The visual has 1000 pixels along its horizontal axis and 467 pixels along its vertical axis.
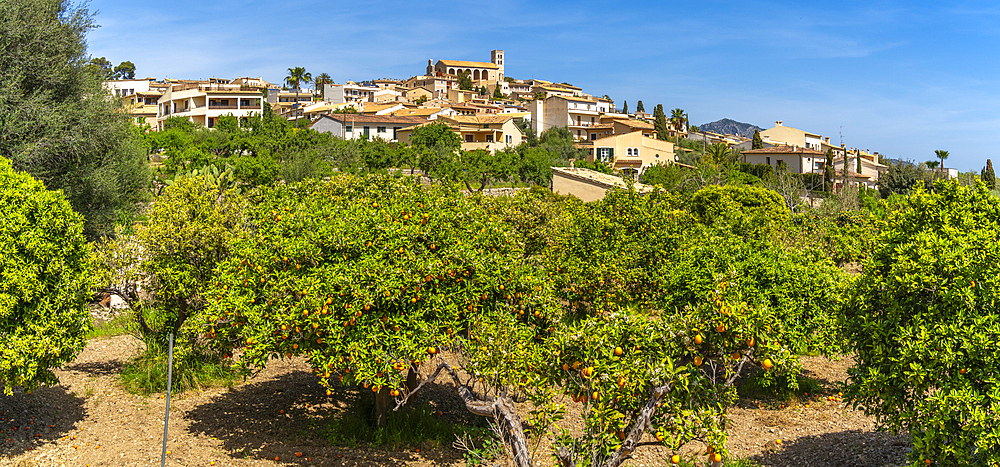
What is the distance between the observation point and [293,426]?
13.2 meters

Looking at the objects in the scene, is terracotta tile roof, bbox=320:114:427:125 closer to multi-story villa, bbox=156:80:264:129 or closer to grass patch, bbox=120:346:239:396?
multi-story villa, bbox=156:80:264:129

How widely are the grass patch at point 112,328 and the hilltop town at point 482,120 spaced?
154 feet

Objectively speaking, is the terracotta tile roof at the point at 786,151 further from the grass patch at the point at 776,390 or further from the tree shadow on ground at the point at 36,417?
the tree shadow on ground at the point at 36,417

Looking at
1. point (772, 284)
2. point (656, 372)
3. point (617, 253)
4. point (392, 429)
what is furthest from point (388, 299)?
point (772, 284)

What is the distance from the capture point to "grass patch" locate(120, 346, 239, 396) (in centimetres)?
1432

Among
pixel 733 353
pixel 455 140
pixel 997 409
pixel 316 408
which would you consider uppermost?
pixel 455 140

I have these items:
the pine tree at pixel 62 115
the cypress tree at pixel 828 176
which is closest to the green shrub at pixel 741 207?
the pine tree at pixel 62 115

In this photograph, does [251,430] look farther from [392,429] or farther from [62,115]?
[62,115]

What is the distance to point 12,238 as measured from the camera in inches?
398

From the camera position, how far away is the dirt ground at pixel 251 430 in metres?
11.3

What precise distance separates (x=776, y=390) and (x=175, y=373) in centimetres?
1357

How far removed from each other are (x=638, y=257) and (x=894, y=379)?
25.7 feet

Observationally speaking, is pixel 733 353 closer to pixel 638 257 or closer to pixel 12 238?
pixel 638 257

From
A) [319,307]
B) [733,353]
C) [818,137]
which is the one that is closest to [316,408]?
[319,307]
